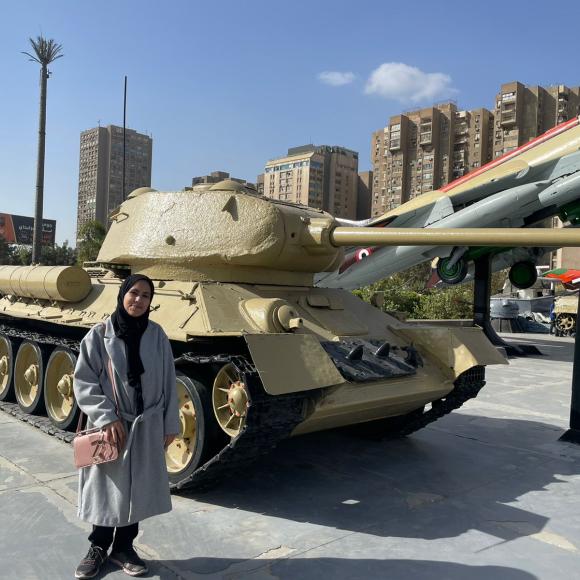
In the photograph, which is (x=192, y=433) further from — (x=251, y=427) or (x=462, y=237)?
(x=462, y=237)

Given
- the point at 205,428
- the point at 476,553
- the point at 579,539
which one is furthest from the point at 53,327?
the point at 579,539

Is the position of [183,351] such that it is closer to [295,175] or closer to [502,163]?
[502,163]

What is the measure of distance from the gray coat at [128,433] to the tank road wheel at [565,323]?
27.1 metres

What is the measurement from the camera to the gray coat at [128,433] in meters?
3.39

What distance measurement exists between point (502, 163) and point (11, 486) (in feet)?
50.4

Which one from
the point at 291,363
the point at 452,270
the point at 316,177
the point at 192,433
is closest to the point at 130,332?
the point at 291,363

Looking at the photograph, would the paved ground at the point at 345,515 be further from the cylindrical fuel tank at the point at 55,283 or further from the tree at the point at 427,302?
the tree at the point at 427,302

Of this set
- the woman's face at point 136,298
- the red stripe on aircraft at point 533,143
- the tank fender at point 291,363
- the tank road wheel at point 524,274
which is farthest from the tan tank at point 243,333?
the tank road wheel at point 524,274

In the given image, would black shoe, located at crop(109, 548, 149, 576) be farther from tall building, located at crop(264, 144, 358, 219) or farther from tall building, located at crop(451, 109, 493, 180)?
tall building, located at crop(451, 109, 493, 180)

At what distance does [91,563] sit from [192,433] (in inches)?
70.4

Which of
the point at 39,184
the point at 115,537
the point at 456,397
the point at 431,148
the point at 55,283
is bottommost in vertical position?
the point at 115,537

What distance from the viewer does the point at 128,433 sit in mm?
3475

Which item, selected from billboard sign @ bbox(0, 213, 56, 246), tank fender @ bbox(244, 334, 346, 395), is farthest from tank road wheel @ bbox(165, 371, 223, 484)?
billboard sign @ bbox(0, 213, 56, 246)

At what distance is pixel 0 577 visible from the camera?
3607 mm
